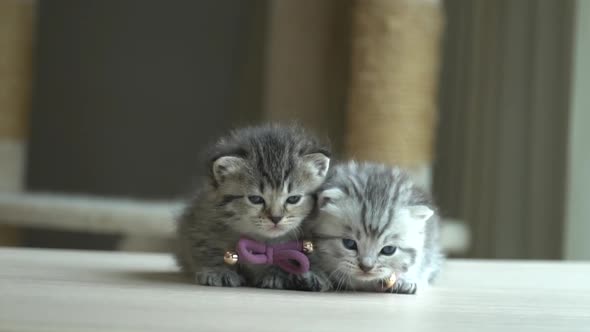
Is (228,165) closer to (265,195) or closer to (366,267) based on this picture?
(265,195)

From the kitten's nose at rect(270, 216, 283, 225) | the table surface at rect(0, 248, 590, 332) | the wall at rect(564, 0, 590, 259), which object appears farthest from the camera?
the wall at rect(564, 0, 590, 259)

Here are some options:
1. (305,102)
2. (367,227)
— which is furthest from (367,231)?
(305,102)

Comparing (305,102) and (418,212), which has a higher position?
(305,102)

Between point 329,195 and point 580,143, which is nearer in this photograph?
point 329,195

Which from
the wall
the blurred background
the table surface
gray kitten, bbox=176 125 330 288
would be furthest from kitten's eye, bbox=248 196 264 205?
the wall

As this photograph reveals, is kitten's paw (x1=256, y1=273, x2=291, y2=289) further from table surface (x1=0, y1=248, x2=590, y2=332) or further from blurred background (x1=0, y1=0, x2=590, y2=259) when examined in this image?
blurred background (x1=0, y1=0, x2=590, y2=259)

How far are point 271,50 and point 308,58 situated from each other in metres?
0.10

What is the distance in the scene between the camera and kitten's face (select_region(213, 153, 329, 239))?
2.95 ft

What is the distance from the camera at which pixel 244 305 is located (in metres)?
0.78

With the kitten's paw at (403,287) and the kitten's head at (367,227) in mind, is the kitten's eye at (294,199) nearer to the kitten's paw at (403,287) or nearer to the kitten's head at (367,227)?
the kitten's head at (367,227)

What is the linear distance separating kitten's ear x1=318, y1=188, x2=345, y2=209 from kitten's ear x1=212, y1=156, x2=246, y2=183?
10 cm

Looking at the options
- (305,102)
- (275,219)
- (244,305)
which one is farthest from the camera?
(305,102)

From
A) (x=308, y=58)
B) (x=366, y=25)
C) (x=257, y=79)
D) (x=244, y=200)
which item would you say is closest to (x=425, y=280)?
(x=244, y=200)

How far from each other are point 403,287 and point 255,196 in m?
0.21
